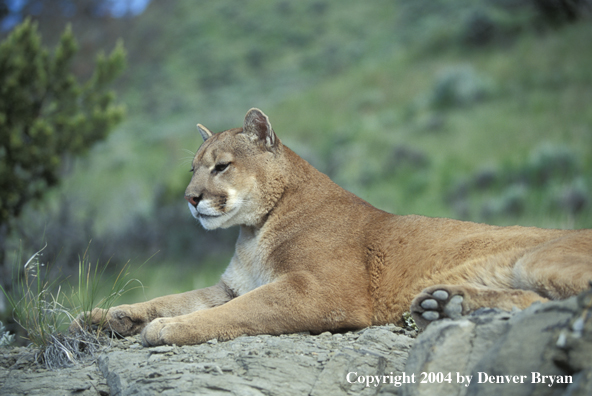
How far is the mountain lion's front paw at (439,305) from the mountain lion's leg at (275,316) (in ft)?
1.94

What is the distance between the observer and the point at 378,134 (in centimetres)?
1641

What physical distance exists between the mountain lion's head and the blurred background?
0.56 m

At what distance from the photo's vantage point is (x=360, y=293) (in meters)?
3.79

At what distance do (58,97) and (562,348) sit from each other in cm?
842

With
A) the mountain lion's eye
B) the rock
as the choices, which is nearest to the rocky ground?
the rock

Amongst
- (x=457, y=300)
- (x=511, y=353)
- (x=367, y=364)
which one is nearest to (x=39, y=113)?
(x=367, y=364)

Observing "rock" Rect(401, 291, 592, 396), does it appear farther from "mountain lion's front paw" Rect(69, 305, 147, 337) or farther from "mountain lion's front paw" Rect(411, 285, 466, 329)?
"mountain lion's front paw" Rect(69, 305, 147, 337)

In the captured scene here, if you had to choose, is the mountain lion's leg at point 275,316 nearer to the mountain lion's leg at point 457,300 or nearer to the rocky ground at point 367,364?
the rocky ground at point 367,364

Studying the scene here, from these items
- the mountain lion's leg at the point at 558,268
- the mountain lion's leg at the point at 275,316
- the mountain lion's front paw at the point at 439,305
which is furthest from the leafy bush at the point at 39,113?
the mountain lion's leg at the point at 558,268

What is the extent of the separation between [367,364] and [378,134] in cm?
1388

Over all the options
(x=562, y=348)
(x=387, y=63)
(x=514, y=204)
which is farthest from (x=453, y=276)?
(x=387, y=63)

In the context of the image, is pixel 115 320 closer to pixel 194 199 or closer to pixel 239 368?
pixel 194 199

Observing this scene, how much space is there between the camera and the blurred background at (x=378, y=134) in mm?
9938

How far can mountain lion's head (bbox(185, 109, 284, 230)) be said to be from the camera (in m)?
4.32
